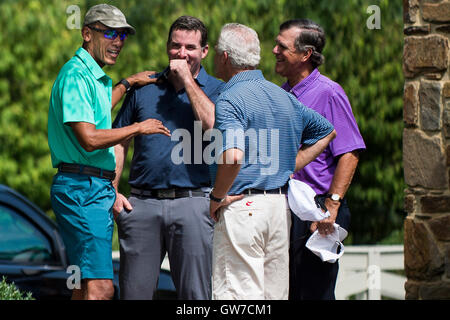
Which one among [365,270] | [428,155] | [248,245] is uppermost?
[428,155]

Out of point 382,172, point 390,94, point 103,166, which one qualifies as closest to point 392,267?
point 382,172

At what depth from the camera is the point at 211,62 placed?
1012cm

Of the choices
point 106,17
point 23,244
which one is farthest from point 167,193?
point 23,244

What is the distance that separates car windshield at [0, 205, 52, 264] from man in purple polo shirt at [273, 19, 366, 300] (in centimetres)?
167

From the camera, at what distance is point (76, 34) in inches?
384

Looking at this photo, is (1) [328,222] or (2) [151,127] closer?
(2) [151,127]

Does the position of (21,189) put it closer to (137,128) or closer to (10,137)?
(10,137)

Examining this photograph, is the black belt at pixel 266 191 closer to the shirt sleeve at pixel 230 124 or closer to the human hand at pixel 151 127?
the shirt sleeve at pixel 230 124

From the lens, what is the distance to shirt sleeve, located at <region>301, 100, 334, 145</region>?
4605mm

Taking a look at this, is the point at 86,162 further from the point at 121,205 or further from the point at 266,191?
the point at 266,191

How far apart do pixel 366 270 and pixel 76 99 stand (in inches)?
215

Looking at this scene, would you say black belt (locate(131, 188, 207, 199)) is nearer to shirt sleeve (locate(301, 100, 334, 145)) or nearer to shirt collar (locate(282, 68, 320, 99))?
shirt sleeve (locate(301, 100, 334, 145))

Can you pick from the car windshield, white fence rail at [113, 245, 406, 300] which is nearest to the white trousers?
the car windshield

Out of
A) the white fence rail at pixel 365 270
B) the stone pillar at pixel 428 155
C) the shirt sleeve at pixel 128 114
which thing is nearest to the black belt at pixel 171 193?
the shirt sleeve at pixel 128 114
